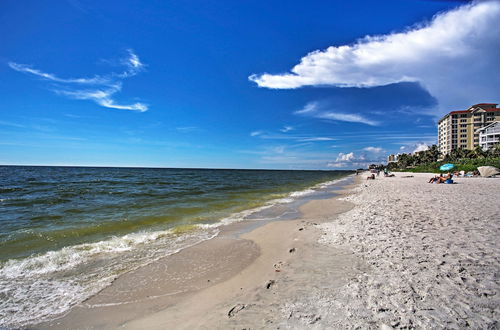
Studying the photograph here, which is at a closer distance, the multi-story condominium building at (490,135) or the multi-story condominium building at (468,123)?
the multi-story condominium building at (490,135)

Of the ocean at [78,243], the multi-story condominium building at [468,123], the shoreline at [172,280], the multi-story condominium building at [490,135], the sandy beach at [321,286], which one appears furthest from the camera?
the multi-story condominium building at [468,123]

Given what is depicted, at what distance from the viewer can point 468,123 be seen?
102 meters

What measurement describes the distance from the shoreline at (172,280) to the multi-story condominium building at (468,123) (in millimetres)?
128311

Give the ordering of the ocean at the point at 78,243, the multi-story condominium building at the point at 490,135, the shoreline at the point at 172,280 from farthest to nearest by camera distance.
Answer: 1. the multi-story condominium building at the point at 490,135
2. the ocean at the point at 78,243
3. the shoreline at the point at 172,280

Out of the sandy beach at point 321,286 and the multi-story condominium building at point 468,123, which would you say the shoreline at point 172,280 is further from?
the multi-story condominium building at point 468,123

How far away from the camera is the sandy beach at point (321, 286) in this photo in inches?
140

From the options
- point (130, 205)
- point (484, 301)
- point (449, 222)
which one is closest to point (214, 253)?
point (484, 301)

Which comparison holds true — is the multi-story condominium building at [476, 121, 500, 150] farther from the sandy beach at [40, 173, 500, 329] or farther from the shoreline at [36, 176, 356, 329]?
the shoreline at [36, 176, 356, 329]

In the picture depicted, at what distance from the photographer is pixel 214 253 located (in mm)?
7391

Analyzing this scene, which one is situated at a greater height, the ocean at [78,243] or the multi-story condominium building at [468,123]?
the multi-story condominium building at [468,123]

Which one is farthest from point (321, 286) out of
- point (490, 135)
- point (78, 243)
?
point (490, 135)

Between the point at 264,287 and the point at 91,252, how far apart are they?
614 centimetres

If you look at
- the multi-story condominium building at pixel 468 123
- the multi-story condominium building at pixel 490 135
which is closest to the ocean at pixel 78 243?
the multi-story condominium building at pixel 490 135

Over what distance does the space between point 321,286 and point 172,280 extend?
355cm
